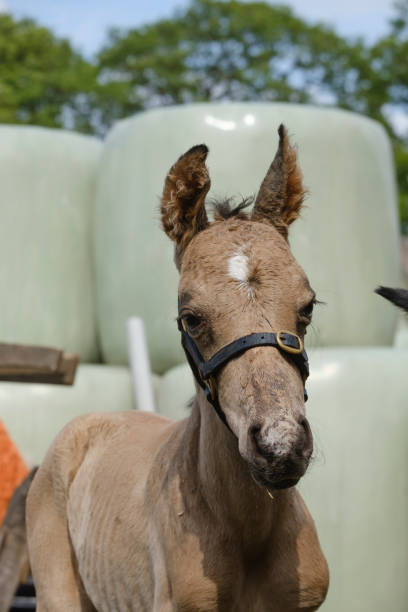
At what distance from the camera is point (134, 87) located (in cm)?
2664

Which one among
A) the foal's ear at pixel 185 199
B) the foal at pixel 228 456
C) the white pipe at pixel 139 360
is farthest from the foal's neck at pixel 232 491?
the white pipe at pixel 139 360

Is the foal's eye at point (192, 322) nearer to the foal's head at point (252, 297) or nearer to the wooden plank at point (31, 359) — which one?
the foal's head at point (252, 297)

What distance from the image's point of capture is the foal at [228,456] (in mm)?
2277

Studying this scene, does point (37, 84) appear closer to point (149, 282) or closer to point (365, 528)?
point (149, 282)

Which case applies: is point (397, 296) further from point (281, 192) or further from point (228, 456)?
point (228, 456)

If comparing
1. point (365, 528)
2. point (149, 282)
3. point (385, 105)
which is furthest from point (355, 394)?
point (385, 105)

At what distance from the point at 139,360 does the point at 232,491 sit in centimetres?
372

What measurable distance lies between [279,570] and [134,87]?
25287 millimetres

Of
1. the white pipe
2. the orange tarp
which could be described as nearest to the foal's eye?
the orange tarp

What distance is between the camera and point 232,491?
266 cm

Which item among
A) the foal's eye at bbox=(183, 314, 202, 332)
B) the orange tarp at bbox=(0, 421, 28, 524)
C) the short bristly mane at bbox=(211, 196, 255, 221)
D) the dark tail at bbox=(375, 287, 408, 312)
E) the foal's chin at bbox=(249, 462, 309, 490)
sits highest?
the short bristly mane at bbox=(211, 196, 255, 221)

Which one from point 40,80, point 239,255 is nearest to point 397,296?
point 239,255

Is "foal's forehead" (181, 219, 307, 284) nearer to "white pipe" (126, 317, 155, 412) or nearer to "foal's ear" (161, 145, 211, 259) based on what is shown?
"foal's ear" (161, 145, 211, 259)

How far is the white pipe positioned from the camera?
20.4 feet
